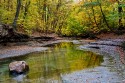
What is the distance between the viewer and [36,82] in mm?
15148

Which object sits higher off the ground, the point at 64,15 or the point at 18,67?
the point at 18,67

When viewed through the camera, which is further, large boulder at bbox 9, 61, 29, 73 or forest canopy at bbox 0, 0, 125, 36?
forest canopy at bbox 0, 0, 125, 36

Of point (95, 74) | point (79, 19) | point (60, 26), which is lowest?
point (60, 26)

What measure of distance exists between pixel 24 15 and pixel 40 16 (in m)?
11.8

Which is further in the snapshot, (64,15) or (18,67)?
(64,15)

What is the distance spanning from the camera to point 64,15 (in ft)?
224

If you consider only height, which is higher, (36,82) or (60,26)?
(36,82)

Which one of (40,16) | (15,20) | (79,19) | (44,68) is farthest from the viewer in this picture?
(40,16)

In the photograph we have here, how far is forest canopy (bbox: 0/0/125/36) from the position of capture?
42100mm

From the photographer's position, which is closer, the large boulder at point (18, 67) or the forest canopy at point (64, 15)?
the large boulder at point (18, 67)

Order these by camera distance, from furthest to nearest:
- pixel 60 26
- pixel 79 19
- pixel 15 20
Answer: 1. pixel 60 26
2. pixel 79 19
3. pixel 15 20

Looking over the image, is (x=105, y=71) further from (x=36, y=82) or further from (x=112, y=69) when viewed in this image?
(x=36, y=82)

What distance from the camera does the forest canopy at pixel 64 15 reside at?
138ft

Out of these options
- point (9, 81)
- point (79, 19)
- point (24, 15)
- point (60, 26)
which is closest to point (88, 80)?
point (9, 81)
